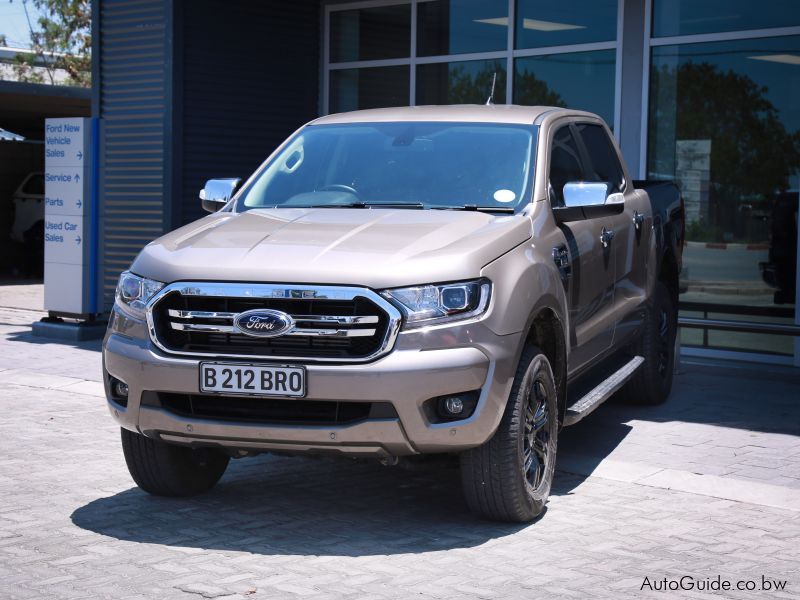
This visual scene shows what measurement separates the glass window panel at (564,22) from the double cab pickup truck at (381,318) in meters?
6.17

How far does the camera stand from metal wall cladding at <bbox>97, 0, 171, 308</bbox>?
13.4m

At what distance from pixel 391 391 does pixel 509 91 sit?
8827 millimetres

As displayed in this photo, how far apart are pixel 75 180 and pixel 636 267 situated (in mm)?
7120

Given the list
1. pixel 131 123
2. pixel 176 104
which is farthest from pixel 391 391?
pixel 131 123

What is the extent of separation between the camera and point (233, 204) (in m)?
6.66

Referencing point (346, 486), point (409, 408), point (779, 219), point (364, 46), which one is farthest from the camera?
point (364, 46)

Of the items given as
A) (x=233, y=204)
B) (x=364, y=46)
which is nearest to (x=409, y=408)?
(x=233, y=204)

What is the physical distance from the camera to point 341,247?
546cm

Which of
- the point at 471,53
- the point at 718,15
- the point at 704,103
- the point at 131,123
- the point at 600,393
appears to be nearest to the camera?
the point at 600,393

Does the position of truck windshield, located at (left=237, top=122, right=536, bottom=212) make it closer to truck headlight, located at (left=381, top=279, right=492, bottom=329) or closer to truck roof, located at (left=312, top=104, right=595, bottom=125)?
truck roof, located at (left=312, top=104, right=595, bottom=125)

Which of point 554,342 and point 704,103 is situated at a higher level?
point 704,103

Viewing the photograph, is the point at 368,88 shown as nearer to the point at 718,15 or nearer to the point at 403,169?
the point at 718,15

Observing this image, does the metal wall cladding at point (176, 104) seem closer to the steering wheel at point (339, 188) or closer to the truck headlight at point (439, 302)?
the steering wheel at point (339, 188)

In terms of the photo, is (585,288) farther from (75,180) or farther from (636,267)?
(75,180)
